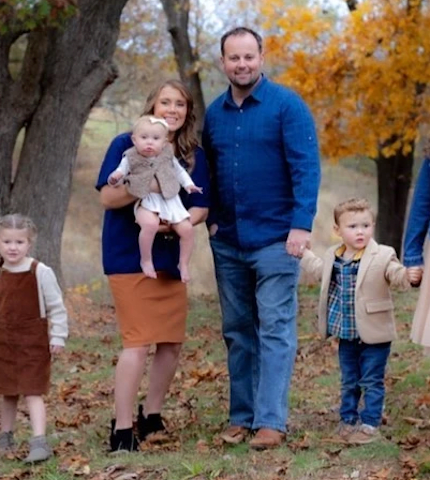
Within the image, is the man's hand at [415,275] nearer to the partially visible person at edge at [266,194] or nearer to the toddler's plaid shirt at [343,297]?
the toddler's plaid shirt at [343,297]

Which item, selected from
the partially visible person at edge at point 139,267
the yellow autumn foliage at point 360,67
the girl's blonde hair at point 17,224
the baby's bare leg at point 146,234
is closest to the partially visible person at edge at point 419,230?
the partially visible person at edge at point 139,267

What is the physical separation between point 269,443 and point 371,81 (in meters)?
14.1

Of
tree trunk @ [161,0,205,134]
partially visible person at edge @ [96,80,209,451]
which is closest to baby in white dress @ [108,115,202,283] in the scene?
partially visible person at edge @ [96,80,209,451]

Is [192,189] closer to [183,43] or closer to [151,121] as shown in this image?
[151,121]

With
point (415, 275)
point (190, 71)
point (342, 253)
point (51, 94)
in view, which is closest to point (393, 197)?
point (190, 71)

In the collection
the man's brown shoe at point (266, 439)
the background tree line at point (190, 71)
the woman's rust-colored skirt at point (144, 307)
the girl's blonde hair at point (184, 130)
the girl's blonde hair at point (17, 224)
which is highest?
the background tree line at point (190, 71)

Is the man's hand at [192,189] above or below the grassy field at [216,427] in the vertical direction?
above

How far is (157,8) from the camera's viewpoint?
30828 millimetres

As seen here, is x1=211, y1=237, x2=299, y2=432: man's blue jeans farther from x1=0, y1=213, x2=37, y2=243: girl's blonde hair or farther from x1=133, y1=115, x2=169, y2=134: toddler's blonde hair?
x1=0, y1=213, x2=37, y2=243: girl's blonde hair

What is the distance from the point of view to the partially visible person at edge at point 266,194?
6387 millimetres

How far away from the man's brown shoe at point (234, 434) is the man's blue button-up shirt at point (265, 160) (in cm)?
118

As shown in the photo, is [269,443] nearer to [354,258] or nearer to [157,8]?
[354,258]

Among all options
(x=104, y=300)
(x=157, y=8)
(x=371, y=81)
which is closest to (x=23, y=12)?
(x=104, y=300)

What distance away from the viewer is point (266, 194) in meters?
6.51
